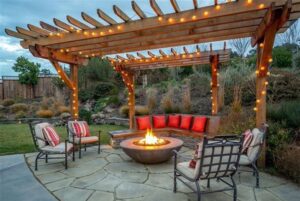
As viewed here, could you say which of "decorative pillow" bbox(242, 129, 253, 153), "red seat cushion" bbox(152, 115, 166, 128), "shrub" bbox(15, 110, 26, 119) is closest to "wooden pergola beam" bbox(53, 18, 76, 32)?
"red seat cushion" bbox(152, 115, 166, 128)

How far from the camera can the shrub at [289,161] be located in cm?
352

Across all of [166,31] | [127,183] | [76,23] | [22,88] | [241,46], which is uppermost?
[241,46]

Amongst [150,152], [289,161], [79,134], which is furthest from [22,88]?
[289,161]

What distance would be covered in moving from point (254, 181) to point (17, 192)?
3.59 metres

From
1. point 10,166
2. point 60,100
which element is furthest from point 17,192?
point 60,100

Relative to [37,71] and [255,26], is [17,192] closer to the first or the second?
[255,26]

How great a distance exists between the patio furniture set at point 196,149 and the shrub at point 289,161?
458 mm

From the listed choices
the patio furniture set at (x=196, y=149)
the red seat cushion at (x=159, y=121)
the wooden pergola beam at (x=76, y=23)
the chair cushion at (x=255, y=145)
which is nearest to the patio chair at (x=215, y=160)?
the patio furniture set at (x=196, y=149)

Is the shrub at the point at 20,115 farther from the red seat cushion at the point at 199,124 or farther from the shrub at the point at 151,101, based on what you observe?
the red seat cushion at the point at 199,124

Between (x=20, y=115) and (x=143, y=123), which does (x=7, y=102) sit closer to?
(x=20, y=115)

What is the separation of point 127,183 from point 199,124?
317 centimetres

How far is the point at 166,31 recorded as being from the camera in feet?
13.9

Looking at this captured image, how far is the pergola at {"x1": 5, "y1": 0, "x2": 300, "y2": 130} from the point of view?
3471 mm

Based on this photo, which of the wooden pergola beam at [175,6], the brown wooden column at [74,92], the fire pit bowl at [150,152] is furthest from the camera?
the brown wooden column at [74,92]
